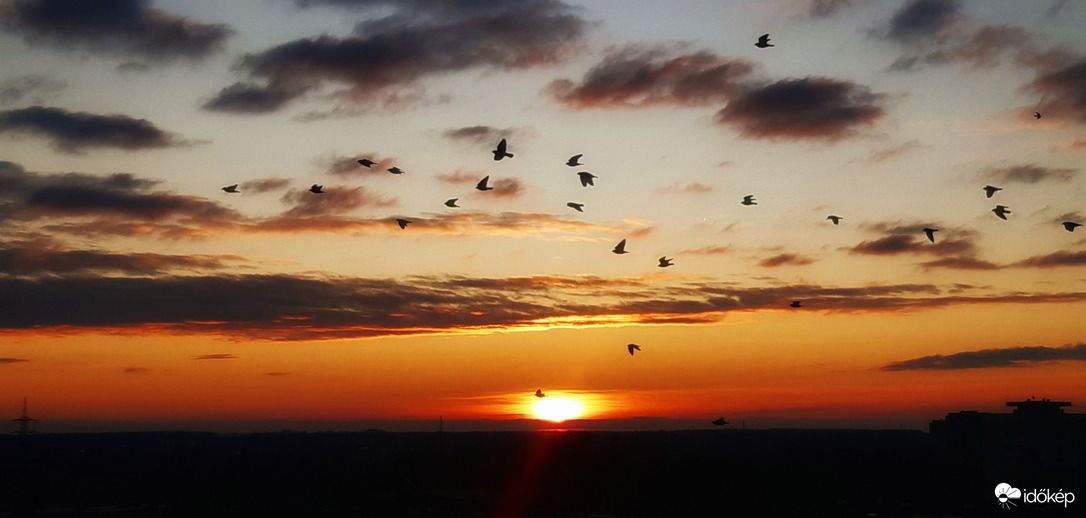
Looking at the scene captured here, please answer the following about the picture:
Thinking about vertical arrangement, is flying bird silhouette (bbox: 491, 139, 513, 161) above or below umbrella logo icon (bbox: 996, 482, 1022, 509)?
above

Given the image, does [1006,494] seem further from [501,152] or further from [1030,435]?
[501,152]

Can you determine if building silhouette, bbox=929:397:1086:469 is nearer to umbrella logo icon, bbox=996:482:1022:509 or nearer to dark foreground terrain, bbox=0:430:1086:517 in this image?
dark foreground terrain, bbox=0:430:1086:517

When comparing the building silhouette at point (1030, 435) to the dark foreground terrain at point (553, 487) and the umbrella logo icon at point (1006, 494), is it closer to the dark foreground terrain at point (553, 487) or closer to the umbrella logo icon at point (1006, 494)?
the dark foreground terrain at point (553, 487)

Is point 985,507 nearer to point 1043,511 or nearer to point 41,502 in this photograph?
point 1043,511

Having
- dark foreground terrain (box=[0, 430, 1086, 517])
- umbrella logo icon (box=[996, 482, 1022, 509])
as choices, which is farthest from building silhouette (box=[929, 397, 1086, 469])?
umbrella logo icon (box=[996, 482, 1022, 509])

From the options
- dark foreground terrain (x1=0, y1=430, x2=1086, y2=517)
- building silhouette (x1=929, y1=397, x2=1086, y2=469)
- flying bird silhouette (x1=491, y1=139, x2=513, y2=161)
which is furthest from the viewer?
building silhouette (x1=929, y1=397, x2=1086, y2=469)

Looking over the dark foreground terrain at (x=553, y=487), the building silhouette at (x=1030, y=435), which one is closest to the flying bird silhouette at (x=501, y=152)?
the dark foreground terrain at (x=553, y=487)

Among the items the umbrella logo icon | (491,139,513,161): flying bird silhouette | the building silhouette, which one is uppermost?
(491,139,513,161): flying bird silhouette

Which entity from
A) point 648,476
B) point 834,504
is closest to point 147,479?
point 648,476
